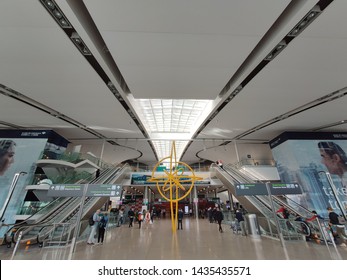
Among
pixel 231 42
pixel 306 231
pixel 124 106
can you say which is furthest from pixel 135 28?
pixel 306 231

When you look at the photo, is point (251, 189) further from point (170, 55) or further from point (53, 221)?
point (53, 221)

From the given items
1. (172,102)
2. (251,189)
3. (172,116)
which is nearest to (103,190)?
(251,189)

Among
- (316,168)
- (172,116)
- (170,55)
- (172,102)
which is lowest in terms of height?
(316,168)

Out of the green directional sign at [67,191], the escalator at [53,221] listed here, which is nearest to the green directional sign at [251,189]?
the green directional sign at [67,191]

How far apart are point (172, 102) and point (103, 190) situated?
33.2 feet

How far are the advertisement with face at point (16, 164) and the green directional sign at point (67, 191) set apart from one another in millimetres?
7922

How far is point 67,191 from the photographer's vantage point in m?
6.66

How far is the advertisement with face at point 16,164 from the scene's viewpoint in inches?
452

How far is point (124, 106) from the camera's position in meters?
11.8

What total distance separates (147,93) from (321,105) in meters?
11.6

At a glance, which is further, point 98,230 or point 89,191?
point 98,230

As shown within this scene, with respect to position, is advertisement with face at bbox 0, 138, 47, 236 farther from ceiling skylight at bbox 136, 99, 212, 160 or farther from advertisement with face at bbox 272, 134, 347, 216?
advertisement with face at bbox 272, 134, 347, 216

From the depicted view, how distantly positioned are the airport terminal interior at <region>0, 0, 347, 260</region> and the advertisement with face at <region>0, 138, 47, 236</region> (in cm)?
8
